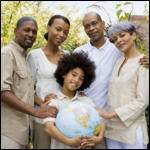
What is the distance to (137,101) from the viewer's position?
2.79 meters

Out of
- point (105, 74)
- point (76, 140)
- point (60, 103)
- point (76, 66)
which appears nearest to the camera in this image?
point (76, 140)

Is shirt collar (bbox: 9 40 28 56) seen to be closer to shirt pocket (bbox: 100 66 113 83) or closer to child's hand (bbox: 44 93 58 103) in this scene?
child's hand (bbox: 44 93 58 103)

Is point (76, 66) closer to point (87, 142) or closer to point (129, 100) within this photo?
point (129, 100)

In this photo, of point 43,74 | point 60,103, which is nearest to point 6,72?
point 43,74

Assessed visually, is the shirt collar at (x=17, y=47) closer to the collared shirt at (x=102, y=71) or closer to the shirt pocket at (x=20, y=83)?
the shirt pocket at (x=20, y=83)

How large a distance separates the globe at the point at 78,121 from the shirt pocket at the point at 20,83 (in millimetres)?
706

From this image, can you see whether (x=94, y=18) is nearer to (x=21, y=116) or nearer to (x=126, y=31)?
(x=126, y=31)

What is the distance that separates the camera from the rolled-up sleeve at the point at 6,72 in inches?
103

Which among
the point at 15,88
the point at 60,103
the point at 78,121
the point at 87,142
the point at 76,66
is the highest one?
the point at 76,66

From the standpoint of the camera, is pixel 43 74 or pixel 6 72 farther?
pixel 43 74

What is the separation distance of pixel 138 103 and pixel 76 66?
1.18 m

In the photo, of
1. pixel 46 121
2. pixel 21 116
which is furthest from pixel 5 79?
pixel 46 121

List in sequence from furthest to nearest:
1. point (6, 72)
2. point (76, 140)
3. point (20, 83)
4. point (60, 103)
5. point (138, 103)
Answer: point (60, 103) → point (20, 83) → point (138, 103) → point (6, 72) → point (76, 140)

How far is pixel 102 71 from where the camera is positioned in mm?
3490
